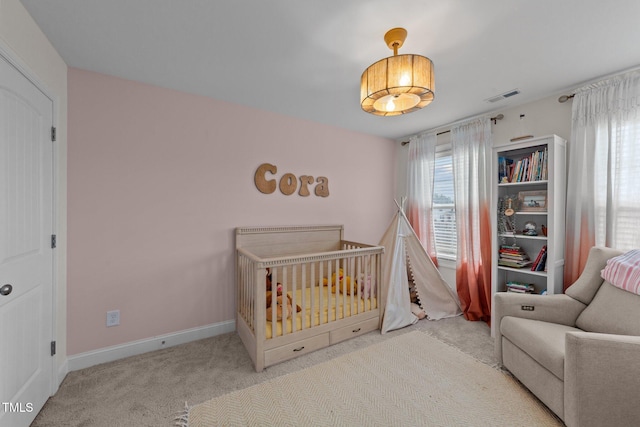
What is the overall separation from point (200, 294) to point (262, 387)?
113 cm

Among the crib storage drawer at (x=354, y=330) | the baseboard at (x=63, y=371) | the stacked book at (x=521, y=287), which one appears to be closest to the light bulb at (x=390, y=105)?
the crib storage drawer at (x=354, y=330)

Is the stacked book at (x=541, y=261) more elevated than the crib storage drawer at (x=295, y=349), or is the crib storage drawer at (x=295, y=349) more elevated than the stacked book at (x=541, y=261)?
the stacked book at (x=541, y=261)

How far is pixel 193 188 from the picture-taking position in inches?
99.2

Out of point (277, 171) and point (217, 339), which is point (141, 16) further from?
point (217, 339)

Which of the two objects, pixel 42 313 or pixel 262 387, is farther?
pixel 262 387

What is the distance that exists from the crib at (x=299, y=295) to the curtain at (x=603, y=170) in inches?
68.8

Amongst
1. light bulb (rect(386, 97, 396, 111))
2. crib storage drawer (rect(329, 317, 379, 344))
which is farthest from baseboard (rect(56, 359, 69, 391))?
light bulb (rect(386, 97, 396, 111))

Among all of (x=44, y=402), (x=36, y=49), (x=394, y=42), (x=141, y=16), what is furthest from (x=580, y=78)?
(x=44, y=402)

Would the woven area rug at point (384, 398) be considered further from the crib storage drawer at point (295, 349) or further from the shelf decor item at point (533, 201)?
the shelf decor item at point (533, 201)

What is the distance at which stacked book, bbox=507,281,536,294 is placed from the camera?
102 inches

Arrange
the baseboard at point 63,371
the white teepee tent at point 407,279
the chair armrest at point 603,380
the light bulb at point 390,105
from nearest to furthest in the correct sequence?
the chair armrest at point 603,380
the light bulb at point 390,105
the baseboard at point 63,371
the white teepee tent at point 407,279

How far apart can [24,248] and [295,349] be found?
1.89 m

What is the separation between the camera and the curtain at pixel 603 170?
6.81 feet

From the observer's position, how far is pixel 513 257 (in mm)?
2648
